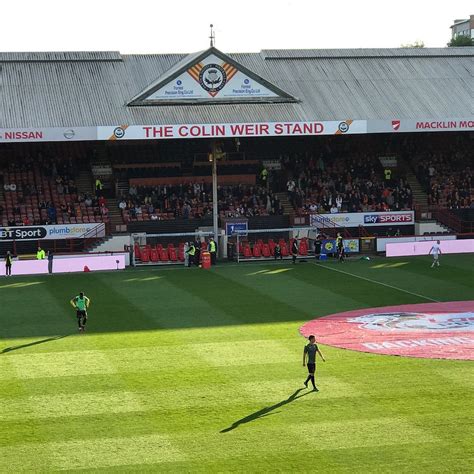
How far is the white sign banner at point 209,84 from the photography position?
55.6 metres

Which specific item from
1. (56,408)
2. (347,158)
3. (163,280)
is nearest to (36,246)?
(163,280)

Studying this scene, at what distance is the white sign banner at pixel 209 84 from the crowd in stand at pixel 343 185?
758cm

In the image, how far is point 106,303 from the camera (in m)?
39.0

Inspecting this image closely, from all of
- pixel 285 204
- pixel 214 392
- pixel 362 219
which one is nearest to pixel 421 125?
pixel 362 219

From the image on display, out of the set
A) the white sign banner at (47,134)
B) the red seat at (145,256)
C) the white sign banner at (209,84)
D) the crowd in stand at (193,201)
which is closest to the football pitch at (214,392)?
the red seat at (145,256)

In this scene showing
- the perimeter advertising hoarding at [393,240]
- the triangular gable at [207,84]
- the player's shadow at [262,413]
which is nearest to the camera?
the player's shadow at [262,413]

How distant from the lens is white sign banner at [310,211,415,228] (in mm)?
57938

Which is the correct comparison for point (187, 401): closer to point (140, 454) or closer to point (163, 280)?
point (140, 454)

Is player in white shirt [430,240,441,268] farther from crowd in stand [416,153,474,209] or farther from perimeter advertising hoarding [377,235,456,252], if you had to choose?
crowd in stand [416,153,474,209]

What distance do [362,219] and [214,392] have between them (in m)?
35.0

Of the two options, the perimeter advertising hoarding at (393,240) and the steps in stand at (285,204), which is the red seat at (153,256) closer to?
the steps in stand at (285,204)

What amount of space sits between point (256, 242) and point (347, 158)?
12.3 metres

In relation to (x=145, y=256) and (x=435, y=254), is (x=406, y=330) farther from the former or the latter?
(x=145, y=256)

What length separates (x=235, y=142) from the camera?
6188 centimetres
